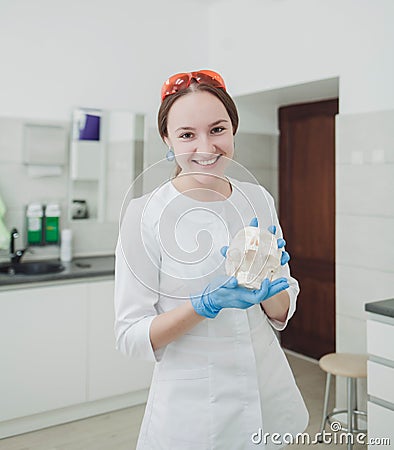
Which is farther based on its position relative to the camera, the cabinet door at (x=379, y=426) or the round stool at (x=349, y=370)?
the round stool at (x=349, y=370)

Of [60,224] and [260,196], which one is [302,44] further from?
[260,196]

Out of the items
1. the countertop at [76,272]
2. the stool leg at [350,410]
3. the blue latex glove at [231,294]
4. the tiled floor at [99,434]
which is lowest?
the tiled floor at [99,434]

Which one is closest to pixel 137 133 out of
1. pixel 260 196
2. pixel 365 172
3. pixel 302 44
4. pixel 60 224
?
pixel 60 224

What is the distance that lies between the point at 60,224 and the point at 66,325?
30.7 inches

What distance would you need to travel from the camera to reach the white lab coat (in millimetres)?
1103

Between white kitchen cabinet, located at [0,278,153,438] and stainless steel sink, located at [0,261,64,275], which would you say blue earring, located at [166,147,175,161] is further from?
stainless steel sink, located at [0,261,64,275]

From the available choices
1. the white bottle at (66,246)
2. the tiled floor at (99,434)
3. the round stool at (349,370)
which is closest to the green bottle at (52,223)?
the white bottle at (66,246)

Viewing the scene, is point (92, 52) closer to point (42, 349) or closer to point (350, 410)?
point (42, 349)

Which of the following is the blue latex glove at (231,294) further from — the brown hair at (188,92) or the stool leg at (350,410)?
the stool leg at (350,410)

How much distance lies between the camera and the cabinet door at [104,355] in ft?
9.60

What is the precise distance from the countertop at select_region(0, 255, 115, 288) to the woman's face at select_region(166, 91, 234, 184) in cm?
177

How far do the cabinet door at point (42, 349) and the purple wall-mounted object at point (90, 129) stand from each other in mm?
1036

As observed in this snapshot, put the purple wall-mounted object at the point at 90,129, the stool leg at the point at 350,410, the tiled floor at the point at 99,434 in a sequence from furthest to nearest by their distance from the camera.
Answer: the purple wall-mounted object at the point at 90,129, the tiled floor at the point at 99,434, the stool leg at the point at 350,410

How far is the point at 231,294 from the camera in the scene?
1.04 meters
